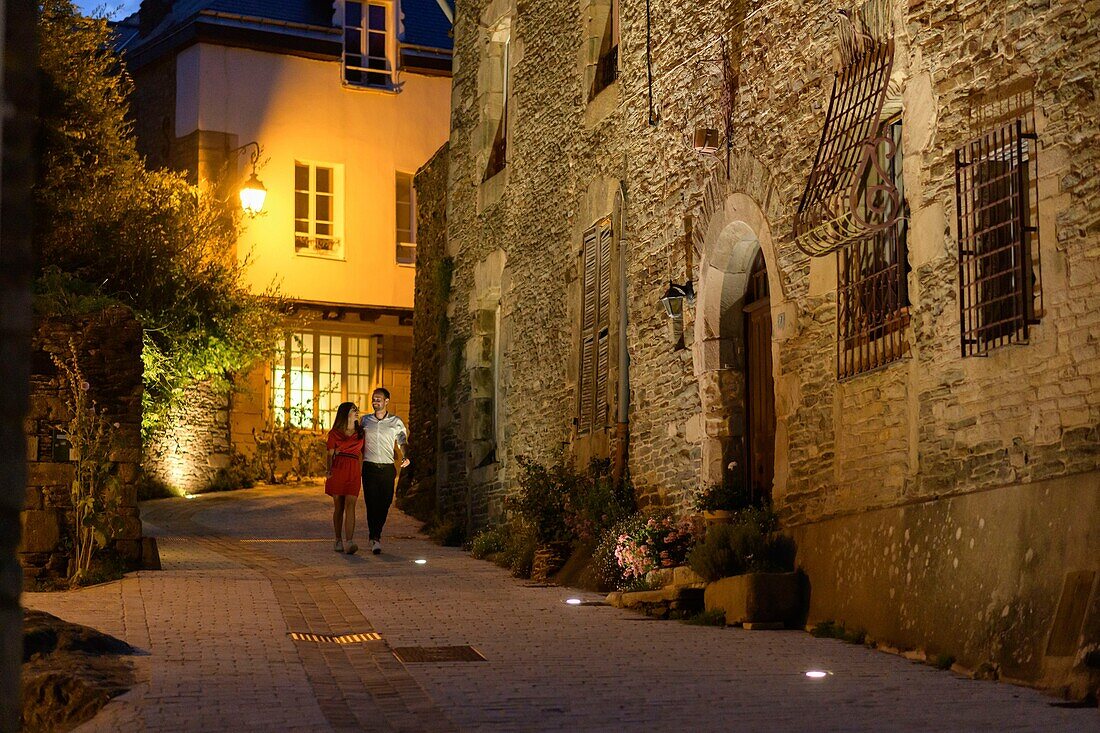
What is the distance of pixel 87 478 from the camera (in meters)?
11.3

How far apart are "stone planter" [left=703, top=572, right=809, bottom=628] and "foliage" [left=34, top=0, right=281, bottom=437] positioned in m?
9.74

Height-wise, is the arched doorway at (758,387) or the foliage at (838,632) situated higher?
the arched doorway at (758,387)

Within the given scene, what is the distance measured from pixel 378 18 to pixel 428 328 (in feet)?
27.1

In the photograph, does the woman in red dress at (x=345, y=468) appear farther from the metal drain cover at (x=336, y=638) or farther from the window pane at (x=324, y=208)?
the window pane at (x=324, y=208)

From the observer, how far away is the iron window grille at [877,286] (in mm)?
8773

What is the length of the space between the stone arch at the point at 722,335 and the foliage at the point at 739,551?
99 cm

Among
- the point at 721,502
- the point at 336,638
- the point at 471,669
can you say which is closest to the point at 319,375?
the point at 721,502

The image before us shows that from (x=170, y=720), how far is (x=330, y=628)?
3.09 metres

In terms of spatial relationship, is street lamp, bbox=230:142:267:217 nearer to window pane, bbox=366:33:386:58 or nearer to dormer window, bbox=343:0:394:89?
dormer window, bbox=343:0:394:89

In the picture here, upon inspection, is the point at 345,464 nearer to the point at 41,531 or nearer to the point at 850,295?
the point at 41,531

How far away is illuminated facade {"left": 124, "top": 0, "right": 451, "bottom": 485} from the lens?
23.9 meters

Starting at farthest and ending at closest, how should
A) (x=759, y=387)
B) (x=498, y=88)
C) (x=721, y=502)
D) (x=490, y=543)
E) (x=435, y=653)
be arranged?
1. (x=498, y=88)
2. (x=490, y=543)
3. (x=759, y=387)
4. (x=721, y=502)
5. (x=435, y=653)

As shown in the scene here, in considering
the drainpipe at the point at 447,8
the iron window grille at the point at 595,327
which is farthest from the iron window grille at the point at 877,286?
the drainpipe at the point at 447,8

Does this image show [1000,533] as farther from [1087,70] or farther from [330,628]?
[330,628]
